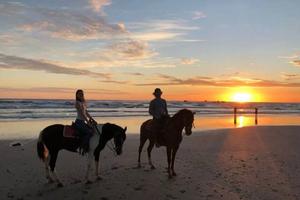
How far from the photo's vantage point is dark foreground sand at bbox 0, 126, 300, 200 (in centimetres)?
894

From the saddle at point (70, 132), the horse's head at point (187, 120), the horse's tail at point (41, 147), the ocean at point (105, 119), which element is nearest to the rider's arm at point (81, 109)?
the saddle at point (70, 132)

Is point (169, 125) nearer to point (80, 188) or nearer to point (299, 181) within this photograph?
point (80, 188)

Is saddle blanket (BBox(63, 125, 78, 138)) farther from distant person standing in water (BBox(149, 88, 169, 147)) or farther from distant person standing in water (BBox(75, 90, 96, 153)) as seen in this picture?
distant person standing in water (BBox(149, 88, 169, 147))

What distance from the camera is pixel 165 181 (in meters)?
10.0

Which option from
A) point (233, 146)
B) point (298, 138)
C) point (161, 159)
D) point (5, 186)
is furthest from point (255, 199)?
point (298, 138)

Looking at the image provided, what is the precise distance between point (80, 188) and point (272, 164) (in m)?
6.42

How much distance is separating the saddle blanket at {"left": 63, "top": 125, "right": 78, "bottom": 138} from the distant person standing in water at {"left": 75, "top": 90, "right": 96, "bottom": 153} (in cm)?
13

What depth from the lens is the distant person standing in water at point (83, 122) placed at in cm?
947

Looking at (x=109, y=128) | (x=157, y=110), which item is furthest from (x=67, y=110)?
(x=109, y=128)

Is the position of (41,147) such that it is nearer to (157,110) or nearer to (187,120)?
(157,110)

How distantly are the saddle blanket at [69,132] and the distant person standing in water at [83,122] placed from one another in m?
0.13

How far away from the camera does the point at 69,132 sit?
9.59 metres

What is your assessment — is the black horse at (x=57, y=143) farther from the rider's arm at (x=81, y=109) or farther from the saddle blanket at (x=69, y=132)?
the rider's arm at (x=81, y=109)

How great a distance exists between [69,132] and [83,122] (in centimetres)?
41
